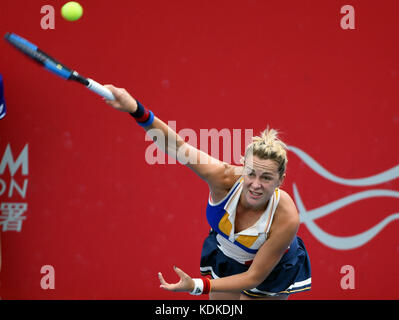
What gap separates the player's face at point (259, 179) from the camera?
11.0ft

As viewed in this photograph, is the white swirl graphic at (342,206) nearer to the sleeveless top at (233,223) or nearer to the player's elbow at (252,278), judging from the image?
the sleeveless top at (233,223)

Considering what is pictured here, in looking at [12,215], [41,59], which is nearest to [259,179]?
[41,59]

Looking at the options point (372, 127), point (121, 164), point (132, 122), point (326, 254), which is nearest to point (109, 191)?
point (121, 164)

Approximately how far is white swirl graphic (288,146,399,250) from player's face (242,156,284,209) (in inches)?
58.0

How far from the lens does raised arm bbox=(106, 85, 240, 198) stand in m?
2.99

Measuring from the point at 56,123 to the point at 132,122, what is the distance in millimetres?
526

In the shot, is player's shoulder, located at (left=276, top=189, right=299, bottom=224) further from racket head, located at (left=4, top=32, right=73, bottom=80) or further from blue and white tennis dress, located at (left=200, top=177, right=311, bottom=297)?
racket head, located at (left=4, top=32, right=73, bottom=80)

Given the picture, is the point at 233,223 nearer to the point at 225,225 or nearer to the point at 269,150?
the point at 225,225

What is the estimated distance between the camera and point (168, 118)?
15.4 ft

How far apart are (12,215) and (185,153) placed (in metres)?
1.91

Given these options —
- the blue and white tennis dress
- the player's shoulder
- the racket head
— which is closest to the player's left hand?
the blue and white tennis dress

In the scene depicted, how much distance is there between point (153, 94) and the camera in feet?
15.3

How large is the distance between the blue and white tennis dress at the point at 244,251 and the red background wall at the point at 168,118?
2.84 ft

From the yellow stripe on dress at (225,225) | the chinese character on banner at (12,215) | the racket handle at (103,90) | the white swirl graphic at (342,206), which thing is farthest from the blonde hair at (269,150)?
the chinese character on banner at (12,215)
